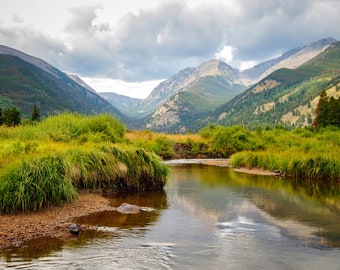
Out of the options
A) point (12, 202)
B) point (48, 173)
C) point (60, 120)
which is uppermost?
point (60, 120)

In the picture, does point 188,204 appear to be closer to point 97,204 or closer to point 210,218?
point 210,218

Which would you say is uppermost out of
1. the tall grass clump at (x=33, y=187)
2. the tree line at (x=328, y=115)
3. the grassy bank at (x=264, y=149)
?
the tree line at (x=328, y=115)

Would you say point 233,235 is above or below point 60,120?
below

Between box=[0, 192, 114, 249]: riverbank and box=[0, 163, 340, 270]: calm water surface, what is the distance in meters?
0.55

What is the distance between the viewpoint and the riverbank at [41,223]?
12.3 metres

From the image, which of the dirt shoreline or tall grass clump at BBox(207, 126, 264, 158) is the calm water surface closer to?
the dirt shoreline

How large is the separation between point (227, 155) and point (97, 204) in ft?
137

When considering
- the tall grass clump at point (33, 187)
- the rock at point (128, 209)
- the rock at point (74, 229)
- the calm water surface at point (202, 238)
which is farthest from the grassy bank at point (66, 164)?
the rock at point (74, 229)

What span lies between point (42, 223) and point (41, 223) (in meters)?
0.04

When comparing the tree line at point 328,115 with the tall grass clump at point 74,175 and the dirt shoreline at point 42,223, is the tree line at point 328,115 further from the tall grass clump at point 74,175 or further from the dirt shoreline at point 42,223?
the dirt shoreline at point 42,223

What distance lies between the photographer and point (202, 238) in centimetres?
1313

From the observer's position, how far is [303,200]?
21344 mm

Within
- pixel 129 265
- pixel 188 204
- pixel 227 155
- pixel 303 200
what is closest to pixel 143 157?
pixel 188 204

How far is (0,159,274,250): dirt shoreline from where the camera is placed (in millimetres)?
12273
